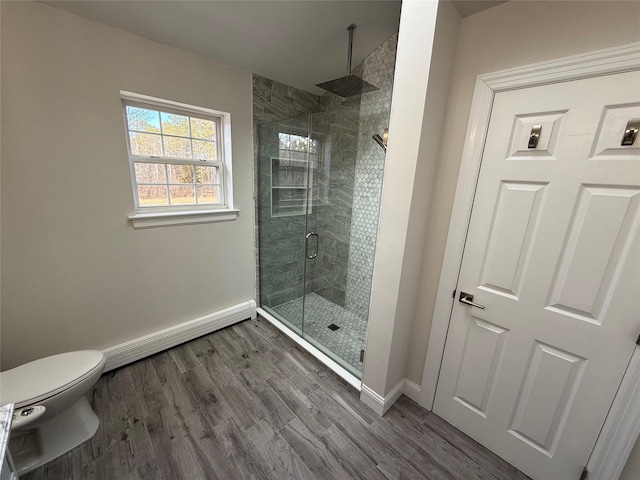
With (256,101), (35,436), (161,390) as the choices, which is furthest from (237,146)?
(35,436)

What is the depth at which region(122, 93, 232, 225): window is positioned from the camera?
182 centimetres

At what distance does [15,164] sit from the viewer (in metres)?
1.37

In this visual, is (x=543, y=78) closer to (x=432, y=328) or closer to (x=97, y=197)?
(x=432, y=328)

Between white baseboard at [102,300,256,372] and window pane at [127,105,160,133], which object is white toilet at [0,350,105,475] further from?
window pane at [127,105,160,133]

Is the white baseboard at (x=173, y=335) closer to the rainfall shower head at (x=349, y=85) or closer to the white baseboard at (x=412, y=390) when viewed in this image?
the white baseboard at (x=412, y=390)

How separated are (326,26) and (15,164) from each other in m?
2.14

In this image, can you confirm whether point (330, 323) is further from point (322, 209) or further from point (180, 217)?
point (180, 217)

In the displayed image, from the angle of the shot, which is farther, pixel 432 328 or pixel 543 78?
pixel 432 328

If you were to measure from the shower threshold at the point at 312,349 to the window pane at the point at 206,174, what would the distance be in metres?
1.43

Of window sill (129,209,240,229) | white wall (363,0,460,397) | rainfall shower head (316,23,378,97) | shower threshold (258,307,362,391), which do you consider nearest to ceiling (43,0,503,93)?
rainfall shower head (316,23,378,97)

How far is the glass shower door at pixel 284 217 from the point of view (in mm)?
2445

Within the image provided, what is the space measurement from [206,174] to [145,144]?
48 cm

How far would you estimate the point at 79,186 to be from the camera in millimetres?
1578

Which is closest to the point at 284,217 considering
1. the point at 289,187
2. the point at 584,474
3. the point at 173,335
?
the point at 289,187
